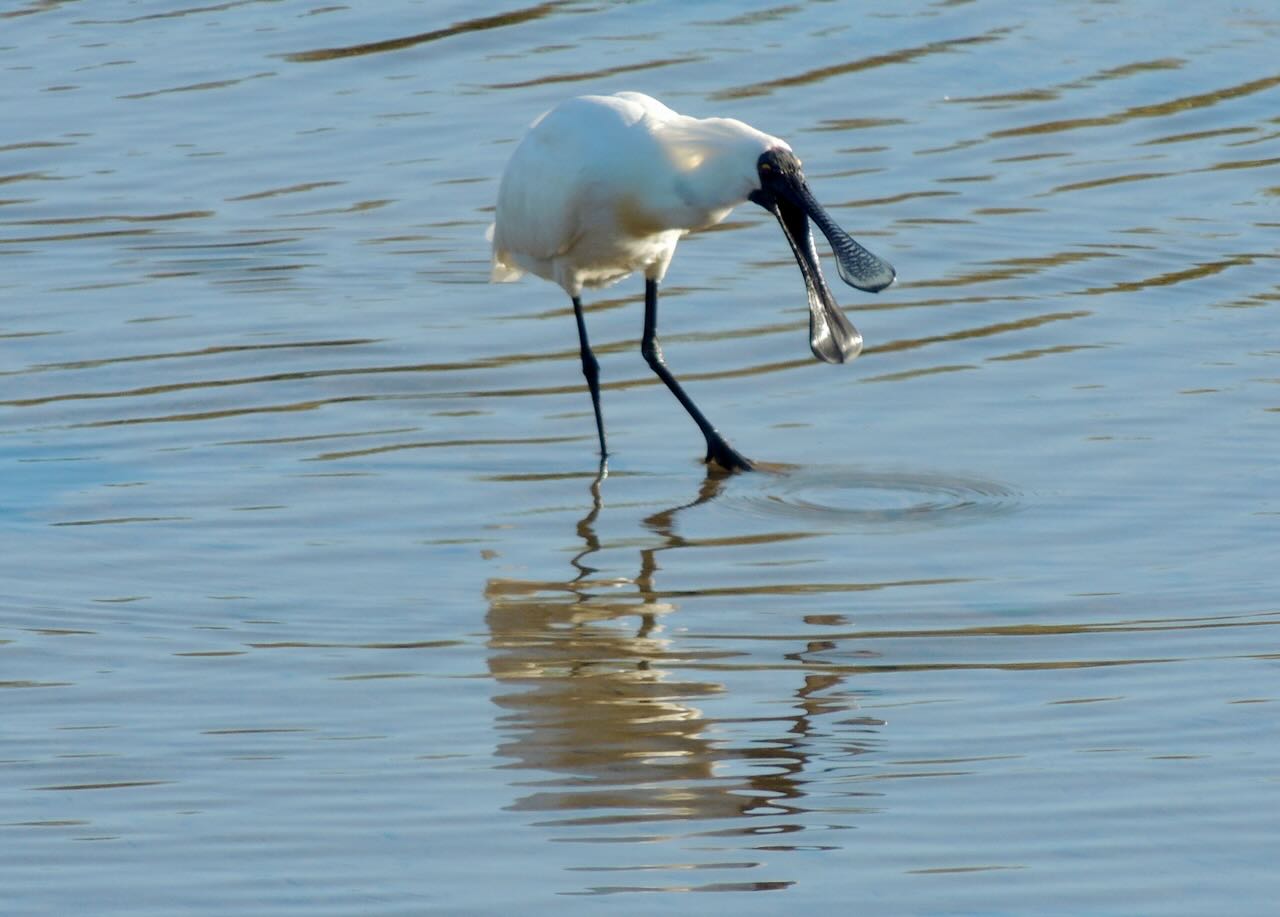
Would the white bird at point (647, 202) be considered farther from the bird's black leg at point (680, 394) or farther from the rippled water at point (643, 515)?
the rippled water at point (643, 515)

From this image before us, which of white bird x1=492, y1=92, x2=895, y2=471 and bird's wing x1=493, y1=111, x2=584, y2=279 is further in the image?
bird's wing x1=493, y1=111, x2=584, y2=279

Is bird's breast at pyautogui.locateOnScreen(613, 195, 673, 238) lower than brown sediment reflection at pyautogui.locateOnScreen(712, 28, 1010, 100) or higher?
higher

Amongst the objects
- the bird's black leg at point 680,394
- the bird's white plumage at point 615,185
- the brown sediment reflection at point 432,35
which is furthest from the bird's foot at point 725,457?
the brown sediment reflection at point 432,35

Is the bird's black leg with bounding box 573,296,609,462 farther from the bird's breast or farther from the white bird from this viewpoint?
the bird's breast

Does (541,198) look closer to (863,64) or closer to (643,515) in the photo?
(643,515)

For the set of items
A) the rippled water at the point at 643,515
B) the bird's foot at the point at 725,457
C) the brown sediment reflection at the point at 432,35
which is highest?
the brown sediment reflection at the point at 432,35

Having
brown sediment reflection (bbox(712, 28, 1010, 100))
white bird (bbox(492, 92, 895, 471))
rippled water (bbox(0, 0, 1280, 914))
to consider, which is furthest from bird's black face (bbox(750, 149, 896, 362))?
brown sediment reflection (bbox(712, 28, 1010, 100))

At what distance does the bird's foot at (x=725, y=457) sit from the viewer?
7383 millimetres

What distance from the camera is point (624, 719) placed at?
5.22 meters

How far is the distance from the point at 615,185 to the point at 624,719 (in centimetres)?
260

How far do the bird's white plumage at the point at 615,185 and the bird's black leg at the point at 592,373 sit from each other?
0.41 feet

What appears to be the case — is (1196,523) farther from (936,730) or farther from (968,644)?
(936,730)

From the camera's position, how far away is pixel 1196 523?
6.55 meters

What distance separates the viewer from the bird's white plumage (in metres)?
7.06
